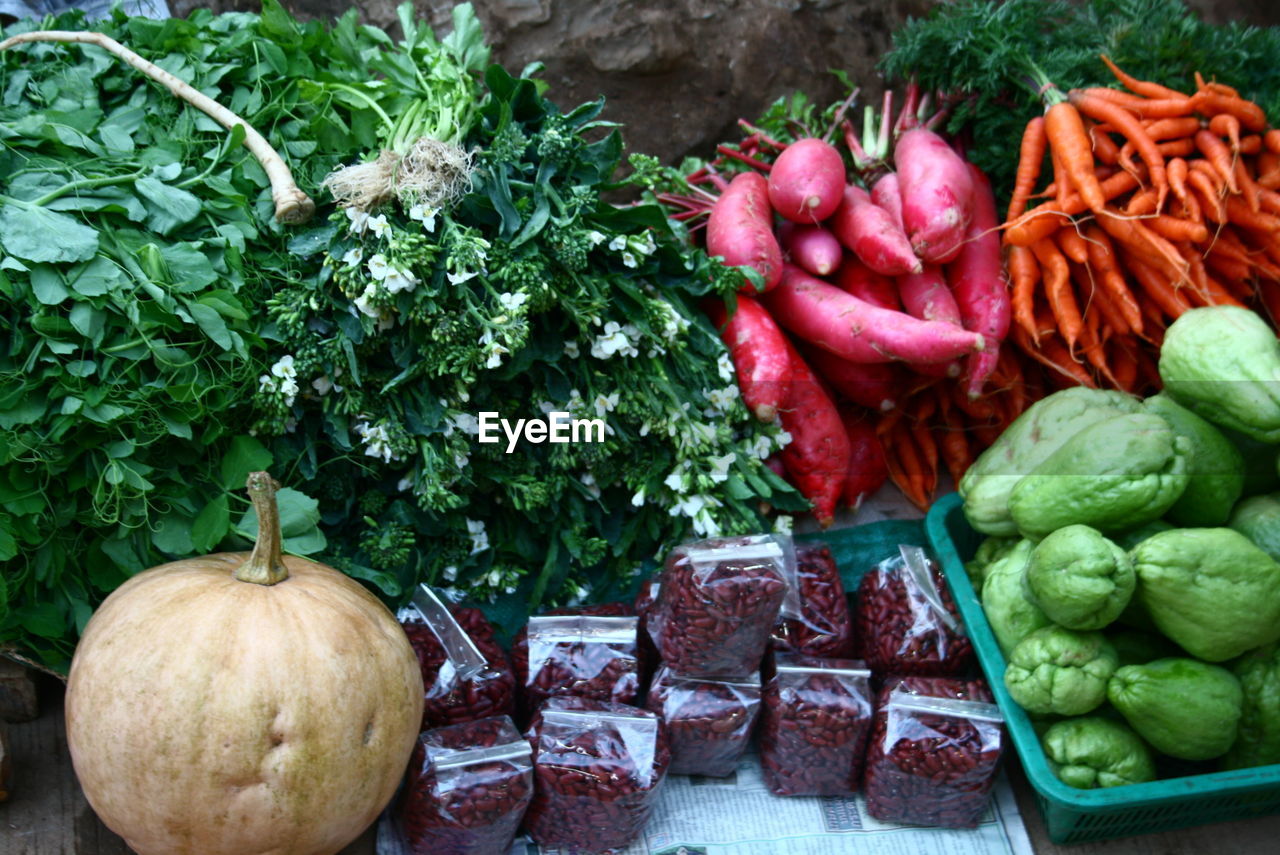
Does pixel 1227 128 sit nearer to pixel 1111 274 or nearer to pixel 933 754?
pixel 1111 274

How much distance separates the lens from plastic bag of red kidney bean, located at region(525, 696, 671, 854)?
176 cm

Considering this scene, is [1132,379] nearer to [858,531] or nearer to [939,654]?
[858,531]

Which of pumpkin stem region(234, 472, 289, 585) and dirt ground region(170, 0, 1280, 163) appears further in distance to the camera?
dirt ground region(170, 0, 1280, 163)

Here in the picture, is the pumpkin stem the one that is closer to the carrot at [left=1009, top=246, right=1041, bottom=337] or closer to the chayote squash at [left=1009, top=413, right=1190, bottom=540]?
the chayote squash at [left=1009, top=413, right=1190, bottom=540]

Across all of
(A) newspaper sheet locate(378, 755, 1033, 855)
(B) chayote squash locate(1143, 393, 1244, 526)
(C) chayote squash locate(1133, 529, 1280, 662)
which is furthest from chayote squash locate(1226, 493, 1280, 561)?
(A) newspaper sheet locate(378, 755, 1033, 855)

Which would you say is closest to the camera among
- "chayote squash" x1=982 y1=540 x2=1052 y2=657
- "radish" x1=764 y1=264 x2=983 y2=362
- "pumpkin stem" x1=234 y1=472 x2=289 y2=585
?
"pumpkin stem" x1=234 y1=472 x2=289 y2=585

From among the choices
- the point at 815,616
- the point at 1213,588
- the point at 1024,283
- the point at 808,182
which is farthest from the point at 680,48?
the point at 1213,588


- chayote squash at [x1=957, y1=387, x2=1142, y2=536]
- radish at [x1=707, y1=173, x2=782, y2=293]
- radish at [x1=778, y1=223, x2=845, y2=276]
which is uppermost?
radish at [x1=707, y1=173, x2=782, y2=293]

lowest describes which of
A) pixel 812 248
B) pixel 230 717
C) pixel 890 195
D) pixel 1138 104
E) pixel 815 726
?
pixel 815 726

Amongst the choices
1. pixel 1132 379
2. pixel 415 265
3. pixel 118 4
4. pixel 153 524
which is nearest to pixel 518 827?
pixel 153 524

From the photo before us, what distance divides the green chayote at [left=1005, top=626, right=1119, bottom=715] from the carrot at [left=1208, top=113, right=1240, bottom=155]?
1.25 m

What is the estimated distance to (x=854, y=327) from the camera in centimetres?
234

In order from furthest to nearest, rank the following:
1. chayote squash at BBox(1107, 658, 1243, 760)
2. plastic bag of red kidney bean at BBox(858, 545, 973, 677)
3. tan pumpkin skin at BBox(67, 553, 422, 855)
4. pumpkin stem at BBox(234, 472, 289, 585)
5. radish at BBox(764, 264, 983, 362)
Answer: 1. radish at BBox(764, 264, 983, 362)
2. plastic bag of red kidney bean at BBox(858, 545, 973, 677)
3. chayote squash at BBox(1107, 658, 1243, 760)
4. pumpkin stem at BBox(234, 472, 289, 585)
5. tan pumpkin skin at BBox(67, 553, 422, 855)

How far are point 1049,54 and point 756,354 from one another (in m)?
1.14
